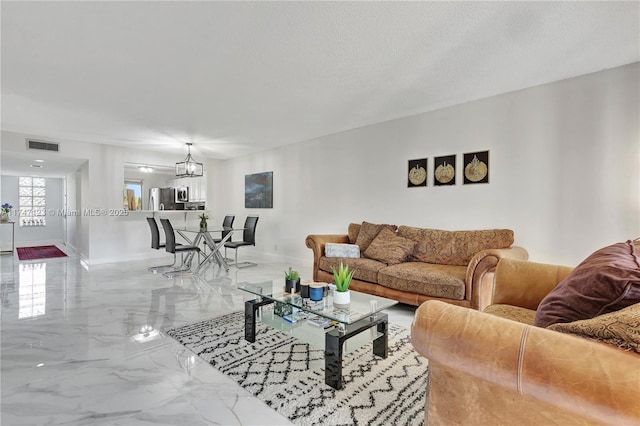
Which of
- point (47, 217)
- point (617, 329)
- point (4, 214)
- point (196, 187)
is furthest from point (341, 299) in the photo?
point (47, 217)

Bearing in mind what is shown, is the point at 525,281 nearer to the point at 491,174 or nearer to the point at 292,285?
the point at 292,285

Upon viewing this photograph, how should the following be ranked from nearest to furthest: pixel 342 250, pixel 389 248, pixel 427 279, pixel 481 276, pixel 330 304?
1. pixel 330 304
2. pixel 481 276
3. pixel 427 279
4. pixel 389 248
5. pixel 342 250

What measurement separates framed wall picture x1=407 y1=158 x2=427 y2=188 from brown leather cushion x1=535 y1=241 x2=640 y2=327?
9.21 ft

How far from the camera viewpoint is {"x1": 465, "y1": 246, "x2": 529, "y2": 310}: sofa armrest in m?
2.63

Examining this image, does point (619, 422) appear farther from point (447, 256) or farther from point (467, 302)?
point (447, 256)

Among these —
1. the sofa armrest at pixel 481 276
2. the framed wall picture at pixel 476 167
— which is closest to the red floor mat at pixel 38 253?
the sofa armrest at pixel 481 276

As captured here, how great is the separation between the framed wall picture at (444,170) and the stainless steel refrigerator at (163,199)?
5903mm

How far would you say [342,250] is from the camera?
3855 millimetres

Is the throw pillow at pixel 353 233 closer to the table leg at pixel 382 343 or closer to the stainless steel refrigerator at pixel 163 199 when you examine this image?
the table leg at pixel 382 343

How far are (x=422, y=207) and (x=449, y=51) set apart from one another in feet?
6.66

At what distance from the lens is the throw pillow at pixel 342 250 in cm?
385

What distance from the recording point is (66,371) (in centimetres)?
195

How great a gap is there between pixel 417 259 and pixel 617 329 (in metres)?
2.86

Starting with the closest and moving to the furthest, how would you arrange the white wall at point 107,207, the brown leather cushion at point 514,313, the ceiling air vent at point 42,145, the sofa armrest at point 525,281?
the brown leather cushion at point 514,313 → the sofa armrest at point 525,281 → the ceiling air vent at point 42,145 → the white wall at point 107,207
